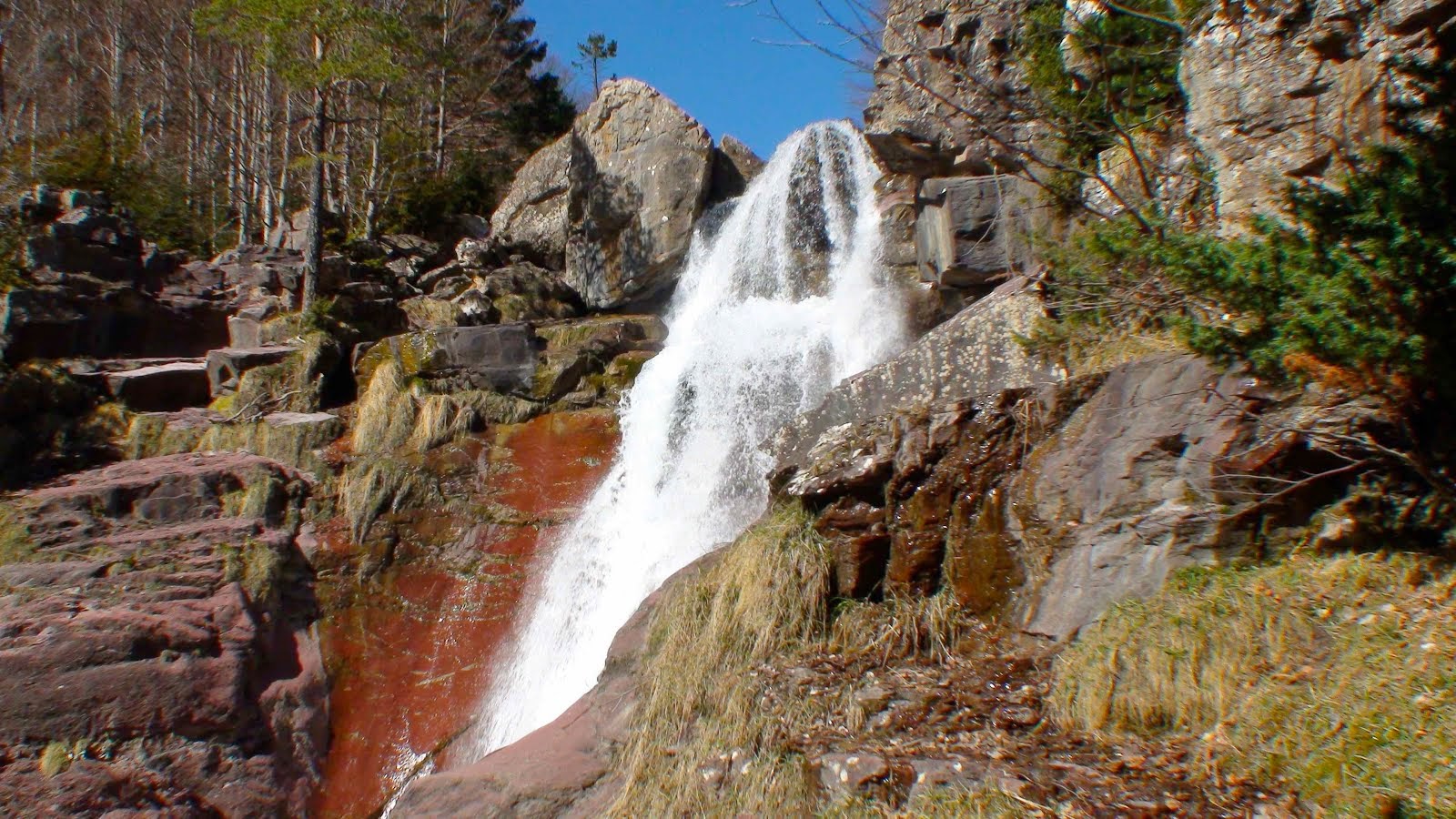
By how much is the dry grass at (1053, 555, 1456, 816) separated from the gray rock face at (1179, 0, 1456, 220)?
6.69 ft

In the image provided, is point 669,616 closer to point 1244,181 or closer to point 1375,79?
point 1244,181

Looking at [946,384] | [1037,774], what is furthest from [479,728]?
[1037,774]

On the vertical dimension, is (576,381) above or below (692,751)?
above

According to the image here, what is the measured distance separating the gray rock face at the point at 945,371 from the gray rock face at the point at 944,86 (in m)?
2.74

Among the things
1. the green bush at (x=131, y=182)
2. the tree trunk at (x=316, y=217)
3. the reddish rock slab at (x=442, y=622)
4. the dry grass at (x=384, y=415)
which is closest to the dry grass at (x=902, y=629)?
the reddish rock slab at (x=442, y=622)

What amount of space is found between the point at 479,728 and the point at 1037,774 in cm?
567

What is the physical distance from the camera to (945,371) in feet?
24.2

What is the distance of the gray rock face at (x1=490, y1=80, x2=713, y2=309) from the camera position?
16.1 meters

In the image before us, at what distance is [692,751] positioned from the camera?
5.61 meters

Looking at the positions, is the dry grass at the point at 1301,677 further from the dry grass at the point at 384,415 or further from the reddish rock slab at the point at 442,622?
the dry grass at the point at 384,415

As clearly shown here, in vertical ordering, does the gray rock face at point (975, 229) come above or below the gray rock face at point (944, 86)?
below

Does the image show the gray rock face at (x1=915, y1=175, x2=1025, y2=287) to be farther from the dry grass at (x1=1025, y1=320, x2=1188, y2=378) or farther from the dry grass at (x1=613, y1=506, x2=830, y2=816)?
the dry grass at (x1=613, y1=506, x2=830, y2=816)

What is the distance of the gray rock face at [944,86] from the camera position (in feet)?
33.0

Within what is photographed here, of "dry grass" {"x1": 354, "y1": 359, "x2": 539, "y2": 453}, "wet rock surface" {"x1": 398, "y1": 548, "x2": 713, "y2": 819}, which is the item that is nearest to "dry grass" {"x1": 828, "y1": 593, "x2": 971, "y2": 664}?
"wet rock surface" {"x1": 398, "y1": 548, "x2": 713, "y2": 819}
